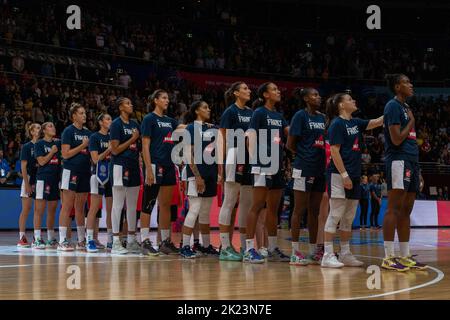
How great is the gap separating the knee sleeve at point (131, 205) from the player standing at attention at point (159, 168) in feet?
0.83

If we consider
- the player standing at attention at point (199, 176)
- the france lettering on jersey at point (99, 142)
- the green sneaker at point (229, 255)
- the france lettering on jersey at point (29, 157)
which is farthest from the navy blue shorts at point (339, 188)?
the france lettering on jersey at point (29, 157)

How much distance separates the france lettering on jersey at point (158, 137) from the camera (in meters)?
10.3

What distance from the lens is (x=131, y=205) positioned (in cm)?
1075

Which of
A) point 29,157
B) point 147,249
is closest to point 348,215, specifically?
point 147,249

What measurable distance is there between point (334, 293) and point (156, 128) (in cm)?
473

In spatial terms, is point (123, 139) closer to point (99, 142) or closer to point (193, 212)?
point (99, 142)

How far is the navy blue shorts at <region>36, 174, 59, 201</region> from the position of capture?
A: 12258mm

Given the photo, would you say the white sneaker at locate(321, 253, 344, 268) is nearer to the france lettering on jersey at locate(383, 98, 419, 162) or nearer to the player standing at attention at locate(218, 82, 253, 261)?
the player standing at attention at locate(218, 82, 253, 261)

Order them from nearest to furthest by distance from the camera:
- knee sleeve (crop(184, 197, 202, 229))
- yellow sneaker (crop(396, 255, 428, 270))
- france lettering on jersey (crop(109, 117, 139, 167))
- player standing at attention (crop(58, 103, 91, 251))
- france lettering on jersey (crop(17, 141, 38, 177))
A: yellow sneaker (crop(396, 255, 428, 270)) < knee sleeve (crop(184, 197, 202, 229)) < france lettering on jersey (crop(109, 117, 139, 167)) < player standing at attention (crop(58, 103, 91, 251)) < france lettering on jersey (crop(17, 141, 38, 177))

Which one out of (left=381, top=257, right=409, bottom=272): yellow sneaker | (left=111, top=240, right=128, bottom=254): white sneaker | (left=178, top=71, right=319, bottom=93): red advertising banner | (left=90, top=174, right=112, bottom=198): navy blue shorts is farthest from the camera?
(left=178, top=71, right=319, bottom=93): red advertising banner

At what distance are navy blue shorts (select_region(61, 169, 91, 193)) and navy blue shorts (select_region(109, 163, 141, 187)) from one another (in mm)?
1098

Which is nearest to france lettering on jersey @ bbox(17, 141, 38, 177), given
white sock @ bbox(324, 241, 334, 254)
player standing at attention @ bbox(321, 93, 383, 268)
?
player standing at attention @ bbox(321, 93, 383, 268)

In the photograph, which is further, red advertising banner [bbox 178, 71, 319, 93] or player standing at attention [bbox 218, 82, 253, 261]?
red advertising banner [bbox 178, 71, 319, 93]

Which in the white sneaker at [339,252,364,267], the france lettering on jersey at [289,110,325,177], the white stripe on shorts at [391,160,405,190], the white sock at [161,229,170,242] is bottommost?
the white sneaker at [339,252,364,267]
